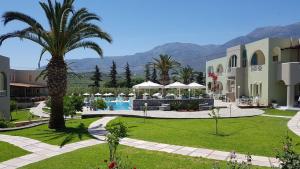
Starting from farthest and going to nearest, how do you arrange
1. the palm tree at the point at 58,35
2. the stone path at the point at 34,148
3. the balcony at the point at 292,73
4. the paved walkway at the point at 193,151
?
1. the balcony at the point at 292,73
2. the palm tree at the point at 58,35
3. the stone path at the point at 34,148
4. the paved walkway at the point at 193,151

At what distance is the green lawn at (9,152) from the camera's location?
39.0 feet

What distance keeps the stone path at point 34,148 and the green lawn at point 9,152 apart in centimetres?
29

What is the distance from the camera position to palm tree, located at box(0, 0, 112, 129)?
18.0 metres

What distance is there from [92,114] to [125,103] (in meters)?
16.9

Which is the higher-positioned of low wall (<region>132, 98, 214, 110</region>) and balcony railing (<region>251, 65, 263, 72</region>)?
balcony railing (<region>251, 65, 263, 72</region>)

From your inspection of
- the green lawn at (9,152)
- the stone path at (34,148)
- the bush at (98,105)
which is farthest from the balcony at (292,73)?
the green lawn at (9,152)

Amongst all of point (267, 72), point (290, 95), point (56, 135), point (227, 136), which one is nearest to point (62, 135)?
point (56, 135)

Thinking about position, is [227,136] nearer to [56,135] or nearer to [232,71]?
[56,135]

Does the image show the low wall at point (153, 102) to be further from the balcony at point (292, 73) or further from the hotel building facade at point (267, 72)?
the balcony at point (292, 73)

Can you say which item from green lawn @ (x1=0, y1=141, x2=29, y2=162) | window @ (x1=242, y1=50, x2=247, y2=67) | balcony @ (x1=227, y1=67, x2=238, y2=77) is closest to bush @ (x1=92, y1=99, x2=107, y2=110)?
balcony @ (x1=227, y1=67, x2=238, y2=77)

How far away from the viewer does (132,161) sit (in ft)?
35.7

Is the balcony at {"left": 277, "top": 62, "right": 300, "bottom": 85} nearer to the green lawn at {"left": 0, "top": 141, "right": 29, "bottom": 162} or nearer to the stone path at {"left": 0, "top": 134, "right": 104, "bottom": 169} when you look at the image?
the stone path at {"left": 0, "top": 134, "right": 104, "bottom": 169}

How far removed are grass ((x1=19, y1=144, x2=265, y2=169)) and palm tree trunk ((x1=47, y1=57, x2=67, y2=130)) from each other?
261 inches

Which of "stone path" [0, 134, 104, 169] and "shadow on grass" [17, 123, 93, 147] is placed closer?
"stone path" [0, 134, 104, 169]
